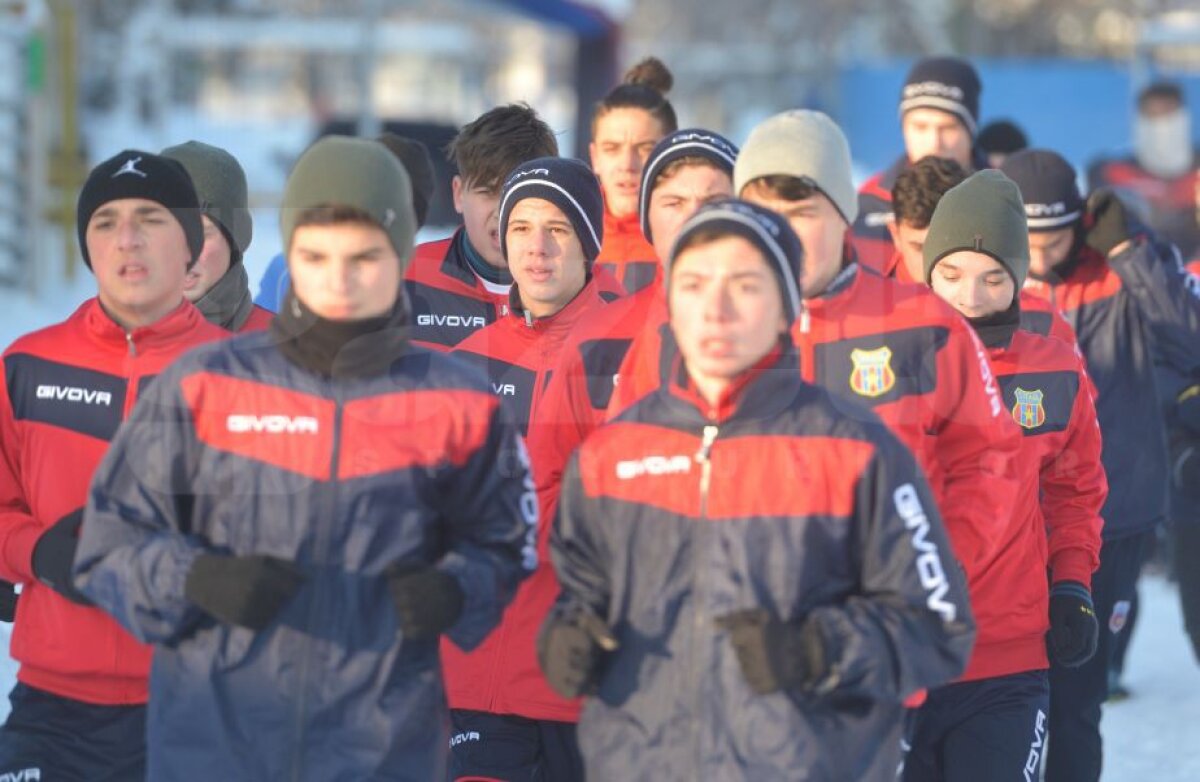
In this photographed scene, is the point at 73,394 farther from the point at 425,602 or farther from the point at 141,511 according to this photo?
the point at 425,602

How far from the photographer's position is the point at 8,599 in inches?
179

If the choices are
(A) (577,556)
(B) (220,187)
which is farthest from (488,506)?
(B) (220,187)

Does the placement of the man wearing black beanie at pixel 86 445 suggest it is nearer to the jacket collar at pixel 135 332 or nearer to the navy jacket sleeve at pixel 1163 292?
the jacket collar at pixel 135 332

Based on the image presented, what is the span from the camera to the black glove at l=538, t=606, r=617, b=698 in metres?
3.42

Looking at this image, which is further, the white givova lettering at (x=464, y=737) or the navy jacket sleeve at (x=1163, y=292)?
the navy jacket sleeve at (x=1163, y=292)

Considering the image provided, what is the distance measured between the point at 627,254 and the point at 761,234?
10.4 ft

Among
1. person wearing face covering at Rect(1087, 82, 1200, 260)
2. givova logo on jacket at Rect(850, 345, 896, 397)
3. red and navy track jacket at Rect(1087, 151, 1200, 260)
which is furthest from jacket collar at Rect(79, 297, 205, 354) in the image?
red and navy track jacket at Rect(1087, 151, 1200, 260)

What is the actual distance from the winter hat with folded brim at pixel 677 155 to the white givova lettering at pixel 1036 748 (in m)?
1.56

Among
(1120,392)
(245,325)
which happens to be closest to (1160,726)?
(1120,392)

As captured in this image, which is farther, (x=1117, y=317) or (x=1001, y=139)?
(x=1001, y=139)

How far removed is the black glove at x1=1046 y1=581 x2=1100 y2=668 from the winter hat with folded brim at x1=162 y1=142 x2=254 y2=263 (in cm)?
242

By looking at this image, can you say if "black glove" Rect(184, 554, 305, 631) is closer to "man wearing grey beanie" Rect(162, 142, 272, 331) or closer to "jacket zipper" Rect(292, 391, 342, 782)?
"jacket zipper" Rect(292, 391, 342, 782)

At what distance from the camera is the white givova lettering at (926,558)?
350cm

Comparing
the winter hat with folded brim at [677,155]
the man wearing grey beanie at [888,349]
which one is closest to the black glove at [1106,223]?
the winter hat with folded brim at [677,155]
